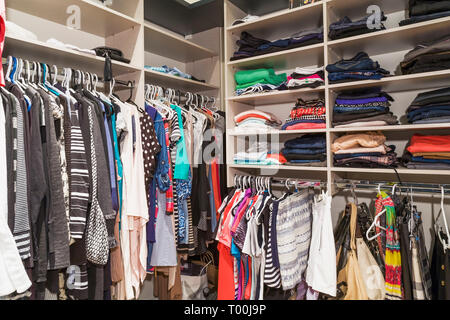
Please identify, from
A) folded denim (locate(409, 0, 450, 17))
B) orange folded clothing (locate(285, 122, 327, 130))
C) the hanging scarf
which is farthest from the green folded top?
the hanging scarf

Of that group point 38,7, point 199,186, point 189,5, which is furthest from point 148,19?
point 199,186

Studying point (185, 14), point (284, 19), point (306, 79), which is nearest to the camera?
point (306, 79)

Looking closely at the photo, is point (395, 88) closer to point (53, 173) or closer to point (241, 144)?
point (241, 144)

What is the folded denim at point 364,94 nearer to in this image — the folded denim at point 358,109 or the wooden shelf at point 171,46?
the folded denim at point 358,109

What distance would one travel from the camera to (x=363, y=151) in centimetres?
162

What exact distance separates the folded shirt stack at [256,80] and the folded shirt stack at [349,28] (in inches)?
17.5

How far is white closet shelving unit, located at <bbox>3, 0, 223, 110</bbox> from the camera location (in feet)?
4.94

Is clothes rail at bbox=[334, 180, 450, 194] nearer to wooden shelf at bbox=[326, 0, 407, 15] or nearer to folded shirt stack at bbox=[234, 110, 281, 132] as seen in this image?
folded shirt stack at bbox=[234, 110, 281, 132]

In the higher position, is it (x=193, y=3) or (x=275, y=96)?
(x=193, y=3)

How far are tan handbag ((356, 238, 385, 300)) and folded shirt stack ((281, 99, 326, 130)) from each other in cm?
68

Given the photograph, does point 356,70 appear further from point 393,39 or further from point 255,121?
point 255,121

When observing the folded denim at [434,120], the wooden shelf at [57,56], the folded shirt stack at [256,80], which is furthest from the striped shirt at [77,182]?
the folded denim at [434,120]

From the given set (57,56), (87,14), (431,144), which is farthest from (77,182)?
(431,144)

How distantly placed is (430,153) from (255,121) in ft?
3.18
